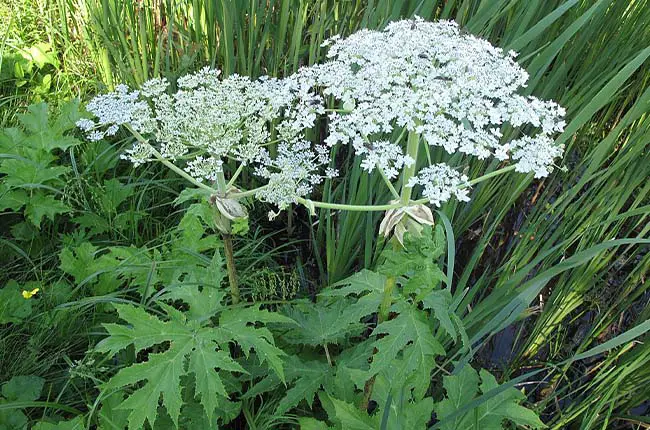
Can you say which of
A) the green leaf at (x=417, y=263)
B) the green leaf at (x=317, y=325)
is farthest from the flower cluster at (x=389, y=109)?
the green leaf at (x=317, y=325)

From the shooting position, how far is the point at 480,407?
5.20 ft

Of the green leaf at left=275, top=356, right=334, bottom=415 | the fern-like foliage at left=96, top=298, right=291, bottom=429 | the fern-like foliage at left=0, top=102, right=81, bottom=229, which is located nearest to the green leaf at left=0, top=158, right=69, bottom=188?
the fern-like foliage at left=0, top=102, right=81, bottom=229

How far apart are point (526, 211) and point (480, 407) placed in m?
1.10

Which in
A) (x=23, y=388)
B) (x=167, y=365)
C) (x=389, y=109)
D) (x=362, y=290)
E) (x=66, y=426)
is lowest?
(x=23, y=388)

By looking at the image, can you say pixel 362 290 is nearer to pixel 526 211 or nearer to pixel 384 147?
pixel 384 147

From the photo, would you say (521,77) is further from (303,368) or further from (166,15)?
(166,15)

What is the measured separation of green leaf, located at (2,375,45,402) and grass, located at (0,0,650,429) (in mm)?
82

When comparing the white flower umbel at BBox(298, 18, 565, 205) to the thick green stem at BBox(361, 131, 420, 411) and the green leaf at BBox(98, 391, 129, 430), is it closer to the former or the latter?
the thick green stem at BBox(361, 131, 420, 411)

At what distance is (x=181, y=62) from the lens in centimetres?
264

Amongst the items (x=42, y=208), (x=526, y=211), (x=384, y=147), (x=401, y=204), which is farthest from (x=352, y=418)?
(x=42, y=208)

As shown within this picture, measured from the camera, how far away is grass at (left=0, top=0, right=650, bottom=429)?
178cm

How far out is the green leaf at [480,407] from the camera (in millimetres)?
1546

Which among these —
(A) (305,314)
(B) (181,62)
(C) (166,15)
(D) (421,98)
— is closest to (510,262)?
(A) (305,314)

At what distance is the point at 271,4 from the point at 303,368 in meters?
1.52
